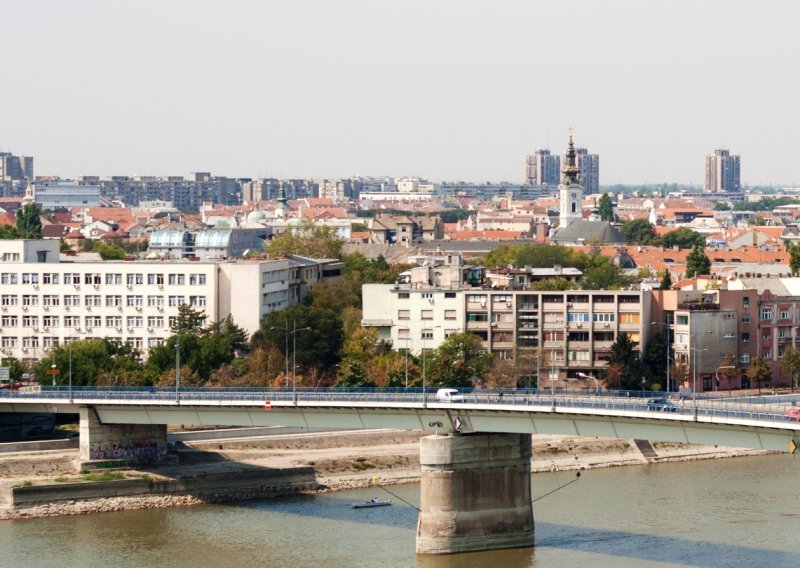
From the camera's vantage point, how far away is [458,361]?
56.8 meters

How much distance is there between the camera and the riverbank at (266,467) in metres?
42.2

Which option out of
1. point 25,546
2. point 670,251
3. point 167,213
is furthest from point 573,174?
point 25,546

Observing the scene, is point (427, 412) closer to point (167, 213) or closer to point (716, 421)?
point (716, 421)

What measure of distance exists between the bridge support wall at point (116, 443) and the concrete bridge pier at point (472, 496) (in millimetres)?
9915

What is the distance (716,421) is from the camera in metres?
33.8

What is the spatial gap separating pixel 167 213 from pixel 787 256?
90661mm

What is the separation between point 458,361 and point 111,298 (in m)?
12.4

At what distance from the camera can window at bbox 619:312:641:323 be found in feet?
193

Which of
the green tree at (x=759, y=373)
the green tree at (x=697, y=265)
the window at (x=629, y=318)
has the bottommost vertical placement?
the green tree at (x=759, y=373)

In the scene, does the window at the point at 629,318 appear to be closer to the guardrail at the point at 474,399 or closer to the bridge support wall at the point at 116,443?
the guardrail at the point at 474,399

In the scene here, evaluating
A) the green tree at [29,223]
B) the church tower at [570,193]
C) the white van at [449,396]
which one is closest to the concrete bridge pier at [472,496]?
the white van at [449,396]

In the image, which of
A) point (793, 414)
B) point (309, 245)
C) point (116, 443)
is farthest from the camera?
point (309, 245)

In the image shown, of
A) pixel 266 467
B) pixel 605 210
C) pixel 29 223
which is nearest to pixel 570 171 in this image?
pixel 605 210

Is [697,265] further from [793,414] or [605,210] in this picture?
[605,210]
